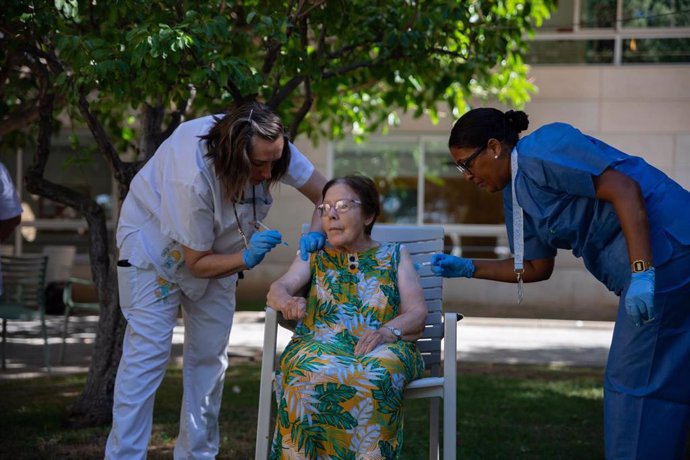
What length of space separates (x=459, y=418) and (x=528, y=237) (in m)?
2.87

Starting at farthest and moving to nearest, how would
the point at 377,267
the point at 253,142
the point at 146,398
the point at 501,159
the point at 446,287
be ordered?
1. the point at 446,287
2. the point at 377,267
3. the point at 146,398
4. the point at 253,142
5. the point at 501,159

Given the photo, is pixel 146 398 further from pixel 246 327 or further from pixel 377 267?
pixel 246 327

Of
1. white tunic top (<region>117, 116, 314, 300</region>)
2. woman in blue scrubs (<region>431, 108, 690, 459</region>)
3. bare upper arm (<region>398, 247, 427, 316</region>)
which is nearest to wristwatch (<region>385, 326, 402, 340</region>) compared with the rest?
bare upper arm (<region>398, 247, 427, 316</region>)

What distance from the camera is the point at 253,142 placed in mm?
3824

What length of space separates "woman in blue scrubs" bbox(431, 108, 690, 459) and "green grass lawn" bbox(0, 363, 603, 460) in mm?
2235

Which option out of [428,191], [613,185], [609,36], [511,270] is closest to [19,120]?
[511,270]

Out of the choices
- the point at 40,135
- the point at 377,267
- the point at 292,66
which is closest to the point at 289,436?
the point at 377,267

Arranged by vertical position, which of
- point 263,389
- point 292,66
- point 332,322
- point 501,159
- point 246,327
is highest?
point 292,66

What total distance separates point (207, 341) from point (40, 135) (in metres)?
2.40

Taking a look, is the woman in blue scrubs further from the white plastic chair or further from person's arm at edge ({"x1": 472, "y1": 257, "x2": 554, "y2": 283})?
the white plastic chair

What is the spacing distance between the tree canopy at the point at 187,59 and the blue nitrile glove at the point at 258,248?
4.41 ft

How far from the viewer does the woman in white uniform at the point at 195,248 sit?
390 cm

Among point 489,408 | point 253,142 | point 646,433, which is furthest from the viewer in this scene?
point 489,408

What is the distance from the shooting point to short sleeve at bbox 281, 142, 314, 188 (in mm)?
4414
